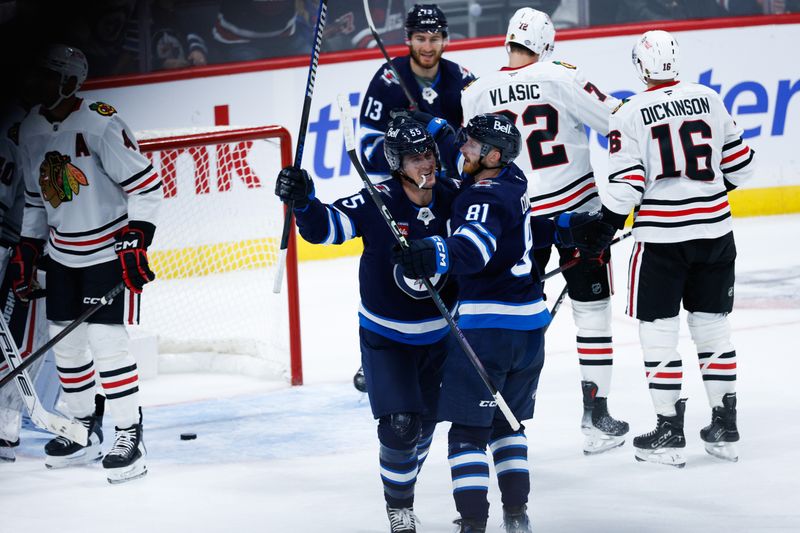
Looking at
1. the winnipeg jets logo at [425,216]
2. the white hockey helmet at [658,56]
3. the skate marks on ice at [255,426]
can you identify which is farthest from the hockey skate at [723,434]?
the winnipeg jets logo at [425,216]

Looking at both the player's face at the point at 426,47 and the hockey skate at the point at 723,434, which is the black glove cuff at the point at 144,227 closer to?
the player's face at the point at 426,47

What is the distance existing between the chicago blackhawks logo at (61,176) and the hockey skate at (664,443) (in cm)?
197

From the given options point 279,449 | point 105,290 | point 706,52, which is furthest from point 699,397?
point 706,52

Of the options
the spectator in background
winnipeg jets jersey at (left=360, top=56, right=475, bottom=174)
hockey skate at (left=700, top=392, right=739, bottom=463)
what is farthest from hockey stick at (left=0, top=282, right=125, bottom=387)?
the spectator in background

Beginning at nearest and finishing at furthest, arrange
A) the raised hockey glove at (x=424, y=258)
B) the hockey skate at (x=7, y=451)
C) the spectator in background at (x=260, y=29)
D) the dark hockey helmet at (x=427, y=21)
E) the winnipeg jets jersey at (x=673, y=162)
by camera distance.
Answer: the raised hockey glove at (x=424, y=258) < the winnipeg jets jersey at (x=673, y=162) < the hockey skate at (x=7, y=451) < the dark hockey helmet at (x=427, y=21) < the spectator in background at (x=260, y=29)

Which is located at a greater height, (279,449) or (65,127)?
(65,127)

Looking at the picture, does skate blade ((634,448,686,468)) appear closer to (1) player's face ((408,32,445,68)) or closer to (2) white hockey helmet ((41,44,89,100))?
(1) player's face ((408,32,445,68))

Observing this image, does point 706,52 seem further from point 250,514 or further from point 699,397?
point 250,514

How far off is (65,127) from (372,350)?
1377mm

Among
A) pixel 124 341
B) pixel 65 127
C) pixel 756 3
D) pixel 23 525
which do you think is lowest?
pixel 23 525

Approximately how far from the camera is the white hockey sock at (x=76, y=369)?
417 centimetres

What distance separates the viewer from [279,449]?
440 centimetres

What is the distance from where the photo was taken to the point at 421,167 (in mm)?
3201

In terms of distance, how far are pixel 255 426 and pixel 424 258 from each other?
6.42ft
